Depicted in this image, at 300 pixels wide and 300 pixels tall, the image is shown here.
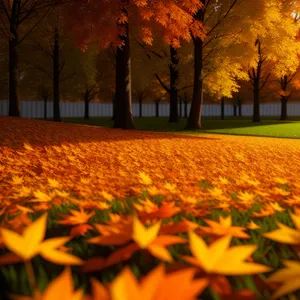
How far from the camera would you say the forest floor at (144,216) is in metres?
0.95

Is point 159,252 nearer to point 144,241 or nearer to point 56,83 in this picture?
point 144,241

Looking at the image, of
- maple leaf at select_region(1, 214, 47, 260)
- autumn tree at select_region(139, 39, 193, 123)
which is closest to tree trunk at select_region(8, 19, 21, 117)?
autumn tree at select_region(139, 39, 193, 123)

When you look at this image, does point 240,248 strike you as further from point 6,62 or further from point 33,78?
point 33,78

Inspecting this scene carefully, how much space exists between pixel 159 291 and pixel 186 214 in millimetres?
1500

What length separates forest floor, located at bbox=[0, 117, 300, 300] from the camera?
3.12ft

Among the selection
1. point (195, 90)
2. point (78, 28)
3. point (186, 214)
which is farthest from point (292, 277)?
point (195, 90)

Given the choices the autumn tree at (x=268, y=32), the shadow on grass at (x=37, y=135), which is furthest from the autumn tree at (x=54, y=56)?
the shadow on grass at (x=37, y=135)

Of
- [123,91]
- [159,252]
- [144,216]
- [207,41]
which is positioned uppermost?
[207,41]

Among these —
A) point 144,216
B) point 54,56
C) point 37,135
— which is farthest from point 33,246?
point 54,56

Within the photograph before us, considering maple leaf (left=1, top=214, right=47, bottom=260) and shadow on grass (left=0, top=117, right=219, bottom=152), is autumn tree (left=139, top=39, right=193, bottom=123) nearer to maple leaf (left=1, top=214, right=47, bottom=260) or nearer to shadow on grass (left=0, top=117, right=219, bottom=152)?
shadow on grass (left=0, top=117, right=219, bottom=152)

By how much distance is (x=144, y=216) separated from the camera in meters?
1.87

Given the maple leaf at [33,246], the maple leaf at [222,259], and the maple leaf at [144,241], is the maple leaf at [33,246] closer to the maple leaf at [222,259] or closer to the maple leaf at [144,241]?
the maple leaf at [144,241]

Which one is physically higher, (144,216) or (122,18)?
(122,18)

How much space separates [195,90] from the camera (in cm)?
1673
